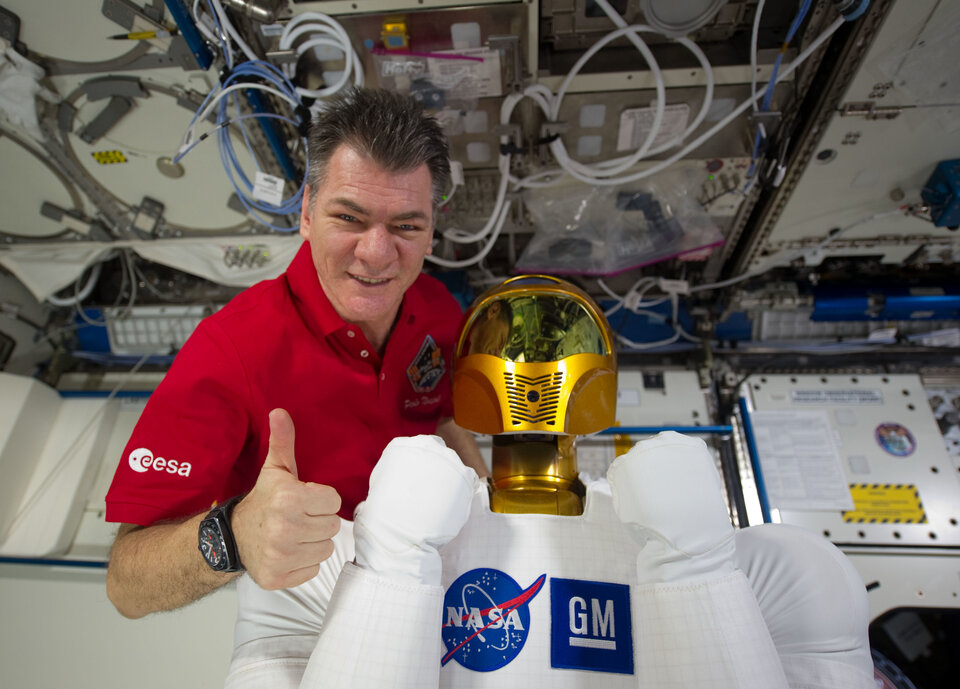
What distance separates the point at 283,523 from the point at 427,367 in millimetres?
984

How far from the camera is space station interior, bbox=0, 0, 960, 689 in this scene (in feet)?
6.28

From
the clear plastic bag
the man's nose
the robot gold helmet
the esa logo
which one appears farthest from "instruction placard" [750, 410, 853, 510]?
the esa logo

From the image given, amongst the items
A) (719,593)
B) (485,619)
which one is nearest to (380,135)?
(485,619)

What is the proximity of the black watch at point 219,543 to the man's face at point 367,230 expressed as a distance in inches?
28.1

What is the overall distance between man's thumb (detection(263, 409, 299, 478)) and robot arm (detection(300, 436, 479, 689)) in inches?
7.6

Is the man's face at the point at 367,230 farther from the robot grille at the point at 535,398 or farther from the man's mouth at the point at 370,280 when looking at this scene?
the robot grille at the point at 535,398

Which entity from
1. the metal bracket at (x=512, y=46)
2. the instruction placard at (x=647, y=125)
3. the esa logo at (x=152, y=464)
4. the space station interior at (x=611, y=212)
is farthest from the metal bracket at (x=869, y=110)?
the esa logo at (x=152, y=464)

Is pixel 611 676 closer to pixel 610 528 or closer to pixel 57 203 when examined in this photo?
pixel 610 528

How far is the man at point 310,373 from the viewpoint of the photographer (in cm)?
135

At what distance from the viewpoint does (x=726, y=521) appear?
1.15 metres

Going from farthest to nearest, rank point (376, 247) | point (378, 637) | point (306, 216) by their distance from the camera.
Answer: point (306, 216)
point (376, 247)
point (378, 637)

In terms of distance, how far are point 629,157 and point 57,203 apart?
9.59 ft

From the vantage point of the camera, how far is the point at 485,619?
3.88 ft

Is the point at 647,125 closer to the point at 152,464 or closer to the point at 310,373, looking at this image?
the point at 310,373
